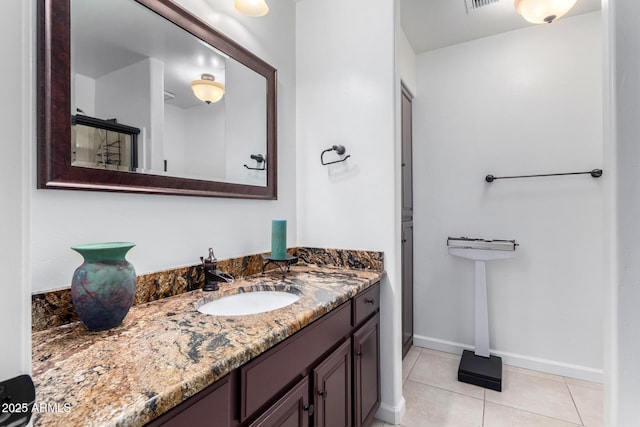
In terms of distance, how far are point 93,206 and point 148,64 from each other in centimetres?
61

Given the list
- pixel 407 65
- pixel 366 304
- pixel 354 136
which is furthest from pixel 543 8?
pixel 366 304

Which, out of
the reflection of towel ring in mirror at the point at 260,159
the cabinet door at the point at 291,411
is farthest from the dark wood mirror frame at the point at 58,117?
the cabinet door at the point at 291,411

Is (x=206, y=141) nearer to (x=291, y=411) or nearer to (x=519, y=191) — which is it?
(x=291, y=411)

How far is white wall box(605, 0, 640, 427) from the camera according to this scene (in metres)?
0.88

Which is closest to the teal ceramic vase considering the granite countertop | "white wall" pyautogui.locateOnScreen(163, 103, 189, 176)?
the granite countertop

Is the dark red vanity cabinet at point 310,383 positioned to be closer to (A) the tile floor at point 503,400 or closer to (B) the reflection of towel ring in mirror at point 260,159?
(A) the tile floor at point 503,400

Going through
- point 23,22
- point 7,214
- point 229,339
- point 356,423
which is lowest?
point 356,423

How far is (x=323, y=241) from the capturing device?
1.98 metres

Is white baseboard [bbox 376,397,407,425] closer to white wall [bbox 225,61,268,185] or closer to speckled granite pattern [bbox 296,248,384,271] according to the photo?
speckled granite pattern [bbox 296,248,384,271]

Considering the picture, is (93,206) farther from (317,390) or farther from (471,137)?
(471,137)

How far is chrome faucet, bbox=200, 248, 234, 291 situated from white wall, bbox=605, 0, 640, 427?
1371 mm

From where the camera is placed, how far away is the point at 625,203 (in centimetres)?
90

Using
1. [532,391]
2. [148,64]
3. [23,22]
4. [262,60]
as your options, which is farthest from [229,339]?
[532,391]

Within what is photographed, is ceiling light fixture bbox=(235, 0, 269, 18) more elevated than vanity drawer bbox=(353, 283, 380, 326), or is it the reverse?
ceiling light fixture bbox=(235, 0, 269, 18)
